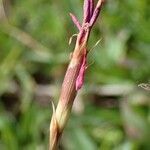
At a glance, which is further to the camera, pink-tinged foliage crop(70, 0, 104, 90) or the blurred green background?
the blurred green background

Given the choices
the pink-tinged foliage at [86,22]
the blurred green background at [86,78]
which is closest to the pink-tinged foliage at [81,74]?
the pink-tinged foliage at [86,22]

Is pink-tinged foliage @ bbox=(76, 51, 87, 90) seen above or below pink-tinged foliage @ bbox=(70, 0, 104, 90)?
below

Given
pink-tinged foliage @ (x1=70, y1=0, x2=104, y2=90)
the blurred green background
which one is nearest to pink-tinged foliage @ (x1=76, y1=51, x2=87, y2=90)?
pink-tinged foliage @ (x1=70, y1=0, x2=104, y2=90)

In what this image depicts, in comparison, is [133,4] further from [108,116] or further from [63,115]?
[63,115]

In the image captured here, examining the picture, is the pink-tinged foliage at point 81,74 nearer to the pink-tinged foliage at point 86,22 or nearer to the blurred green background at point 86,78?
the pink-tinged foliage at point 86,22

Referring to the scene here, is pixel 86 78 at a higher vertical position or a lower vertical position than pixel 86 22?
lower

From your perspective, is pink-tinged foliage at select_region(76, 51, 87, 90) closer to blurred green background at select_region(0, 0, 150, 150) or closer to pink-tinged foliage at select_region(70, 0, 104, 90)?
pink-tinged foliage at select_region(70, 0, 104, 90)

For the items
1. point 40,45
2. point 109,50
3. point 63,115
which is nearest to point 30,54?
point 40,45

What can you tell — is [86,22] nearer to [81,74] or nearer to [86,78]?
[81,74]

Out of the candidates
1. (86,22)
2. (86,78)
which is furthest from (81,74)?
(86,78)
